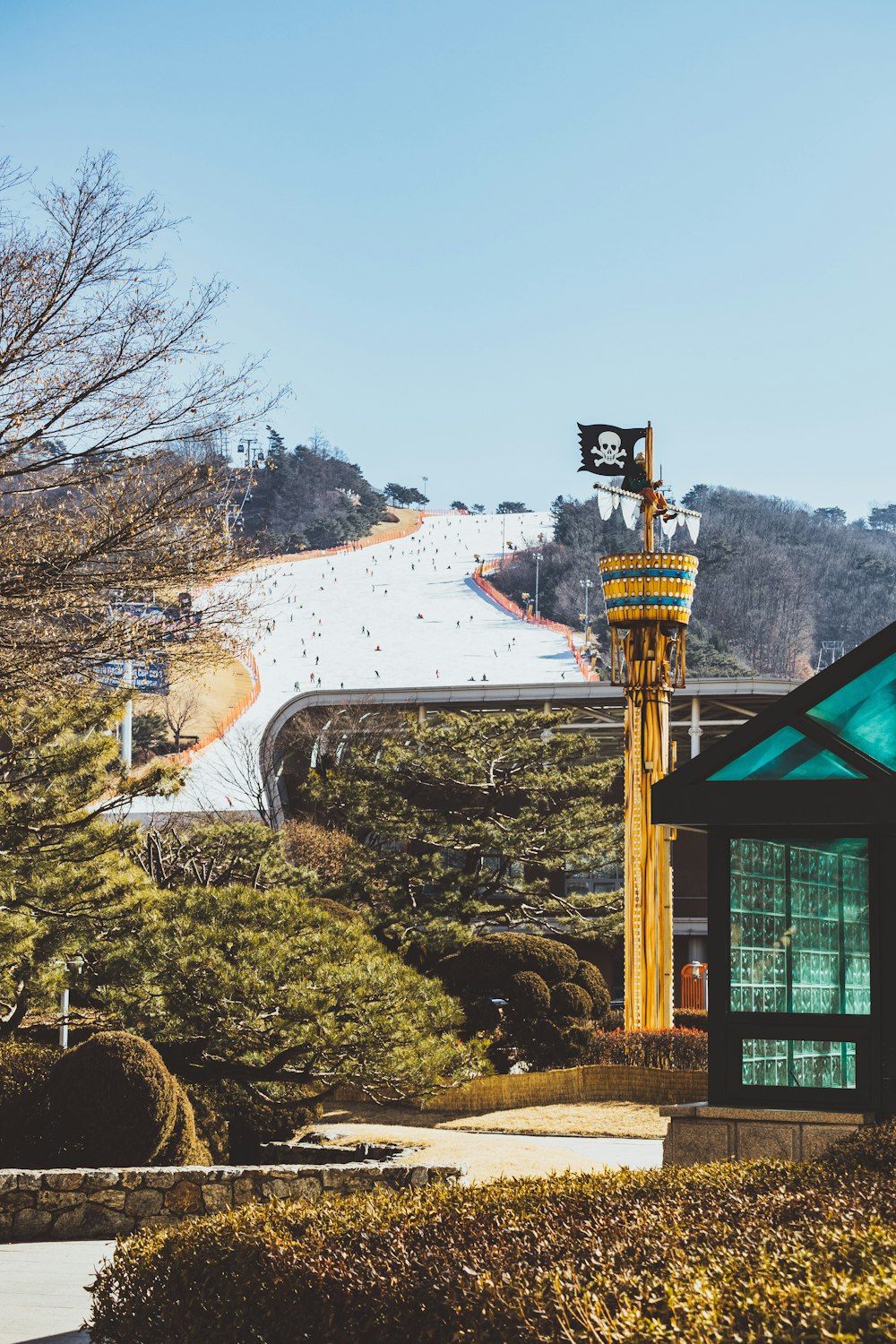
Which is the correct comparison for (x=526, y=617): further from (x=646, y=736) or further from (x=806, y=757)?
(x=806, y=757)

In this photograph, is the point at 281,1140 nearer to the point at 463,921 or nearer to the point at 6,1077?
the point at 6,1077

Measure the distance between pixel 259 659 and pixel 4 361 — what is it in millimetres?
83715

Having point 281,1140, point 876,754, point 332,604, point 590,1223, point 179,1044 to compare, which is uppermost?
point 332,604

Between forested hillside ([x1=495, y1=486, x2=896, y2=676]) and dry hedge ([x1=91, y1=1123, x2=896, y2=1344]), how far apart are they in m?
112

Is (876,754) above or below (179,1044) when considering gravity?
above

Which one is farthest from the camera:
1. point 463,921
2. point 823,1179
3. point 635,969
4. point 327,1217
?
point 463,921

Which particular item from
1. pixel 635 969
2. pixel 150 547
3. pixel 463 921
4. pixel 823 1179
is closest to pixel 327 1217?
pixel 823 1179

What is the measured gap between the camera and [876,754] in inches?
368

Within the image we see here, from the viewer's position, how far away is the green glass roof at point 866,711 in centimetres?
941

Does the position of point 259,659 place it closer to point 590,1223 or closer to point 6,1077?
point 6,1077

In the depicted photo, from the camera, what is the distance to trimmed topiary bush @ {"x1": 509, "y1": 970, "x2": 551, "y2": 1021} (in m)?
22.5

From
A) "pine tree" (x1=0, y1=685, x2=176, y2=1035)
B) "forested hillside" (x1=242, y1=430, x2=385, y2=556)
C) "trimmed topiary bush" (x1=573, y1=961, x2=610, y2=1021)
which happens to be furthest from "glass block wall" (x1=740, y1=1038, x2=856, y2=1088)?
"forested hillside" (x1=242, y1=430, x2=385, y2=556)

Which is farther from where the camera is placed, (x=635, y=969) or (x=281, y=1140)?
(x=635, y=969)

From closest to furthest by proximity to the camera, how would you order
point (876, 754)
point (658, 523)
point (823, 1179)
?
point (823, 1179) → point (876, 754) → point (658, 523)
